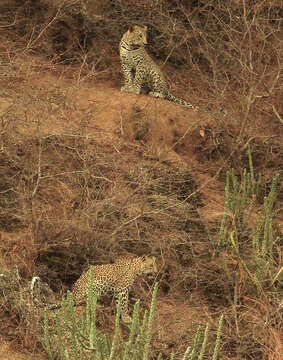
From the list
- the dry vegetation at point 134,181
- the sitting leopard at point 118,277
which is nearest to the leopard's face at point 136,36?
the dry vegetation at point 134,181

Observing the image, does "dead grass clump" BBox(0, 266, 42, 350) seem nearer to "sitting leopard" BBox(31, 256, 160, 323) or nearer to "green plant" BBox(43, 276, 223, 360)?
"green plant" BBox(43, 276, 223, 360)

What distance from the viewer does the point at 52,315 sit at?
6488 mm

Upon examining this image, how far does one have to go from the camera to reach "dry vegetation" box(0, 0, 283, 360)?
6.99 m

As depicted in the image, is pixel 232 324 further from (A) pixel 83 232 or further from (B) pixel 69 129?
(B) pixel 69 129

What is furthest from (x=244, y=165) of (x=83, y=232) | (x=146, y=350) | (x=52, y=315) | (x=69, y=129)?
(x=146, y=350)

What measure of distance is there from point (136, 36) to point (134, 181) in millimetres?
2884

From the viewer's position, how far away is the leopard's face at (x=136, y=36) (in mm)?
10602

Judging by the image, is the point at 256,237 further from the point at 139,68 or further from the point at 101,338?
the point at 139,68

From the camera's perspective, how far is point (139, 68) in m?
10.6

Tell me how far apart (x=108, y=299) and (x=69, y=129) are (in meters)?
1.94

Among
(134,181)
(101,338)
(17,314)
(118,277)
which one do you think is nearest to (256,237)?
(118,277)

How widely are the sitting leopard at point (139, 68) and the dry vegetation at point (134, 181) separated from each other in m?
0.30

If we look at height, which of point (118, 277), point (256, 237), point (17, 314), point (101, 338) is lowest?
point (118, 277)

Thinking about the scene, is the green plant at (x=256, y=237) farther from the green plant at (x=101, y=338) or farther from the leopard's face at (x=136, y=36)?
the leopard's face at (x=136, y=36)
